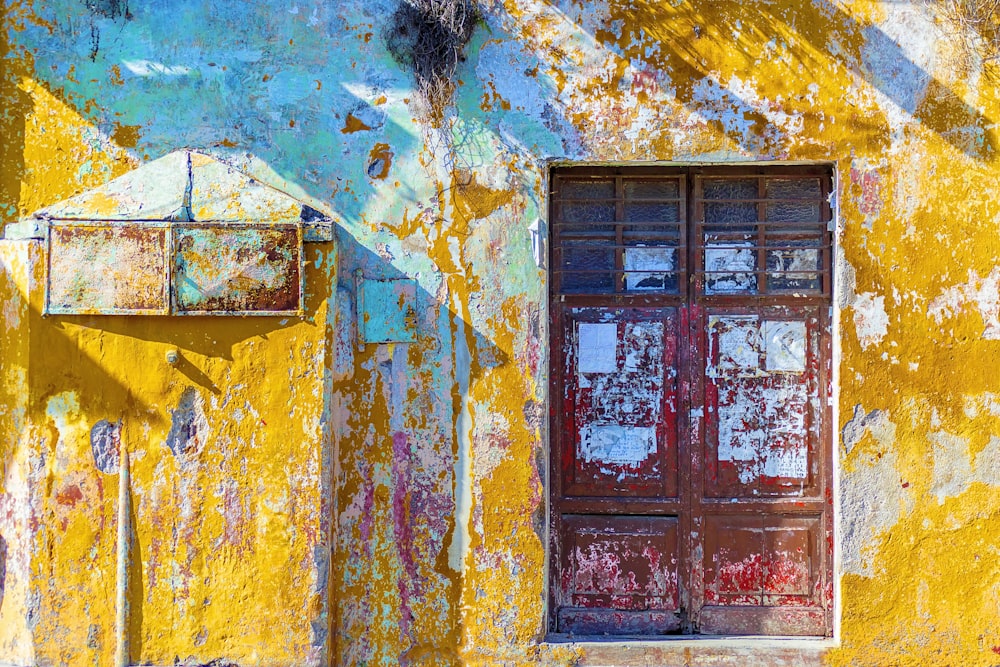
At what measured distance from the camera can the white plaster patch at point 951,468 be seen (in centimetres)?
383

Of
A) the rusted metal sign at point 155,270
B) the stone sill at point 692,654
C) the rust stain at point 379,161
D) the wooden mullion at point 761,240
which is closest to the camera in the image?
the rusted metal sign at point 155,270

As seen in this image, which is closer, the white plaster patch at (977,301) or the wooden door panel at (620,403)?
the white plaster patch at (977,301)

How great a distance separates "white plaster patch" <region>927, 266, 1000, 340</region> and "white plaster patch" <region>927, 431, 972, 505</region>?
0.53 metres

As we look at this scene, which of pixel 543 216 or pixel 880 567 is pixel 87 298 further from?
pixel 880 567

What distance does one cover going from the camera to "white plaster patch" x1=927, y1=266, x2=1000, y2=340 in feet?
12.6

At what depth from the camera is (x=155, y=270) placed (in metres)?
3.52

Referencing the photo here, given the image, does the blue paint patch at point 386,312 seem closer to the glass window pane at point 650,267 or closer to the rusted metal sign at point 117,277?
the rusted metal sign at point 117,277

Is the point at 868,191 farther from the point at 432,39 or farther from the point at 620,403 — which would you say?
the point at 432,39

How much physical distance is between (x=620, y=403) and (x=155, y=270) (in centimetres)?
225

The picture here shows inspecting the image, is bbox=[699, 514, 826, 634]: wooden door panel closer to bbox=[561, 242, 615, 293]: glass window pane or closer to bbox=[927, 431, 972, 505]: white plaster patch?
bbox=[927, 431, 972, 505]: white plaster patch

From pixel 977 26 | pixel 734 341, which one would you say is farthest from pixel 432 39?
pixel 977 26

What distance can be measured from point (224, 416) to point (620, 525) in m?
1.96

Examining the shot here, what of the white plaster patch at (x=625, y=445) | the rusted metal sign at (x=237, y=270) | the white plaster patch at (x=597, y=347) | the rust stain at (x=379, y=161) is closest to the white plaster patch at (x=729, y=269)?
the white plaster patch at (x=597, y=347)

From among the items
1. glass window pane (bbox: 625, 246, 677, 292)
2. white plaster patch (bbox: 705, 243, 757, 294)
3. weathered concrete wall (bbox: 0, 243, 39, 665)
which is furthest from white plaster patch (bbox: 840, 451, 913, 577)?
weathered concrete wall (bbox: 0, 243, 39, 665)
